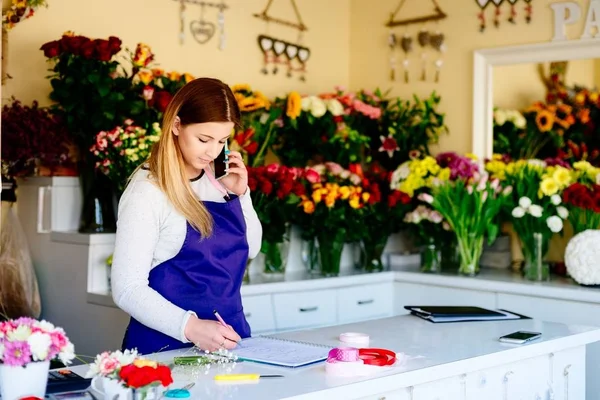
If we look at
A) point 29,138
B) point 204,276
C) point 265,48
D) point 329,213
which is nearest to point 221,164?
point 204,276

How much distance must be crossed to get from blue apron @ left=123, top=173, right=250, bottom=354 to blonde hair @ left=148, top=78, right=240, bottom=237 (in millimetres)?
95

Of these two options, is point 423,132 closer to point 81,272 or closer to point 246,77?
point 246,77

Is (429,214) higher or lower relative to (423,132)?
lower

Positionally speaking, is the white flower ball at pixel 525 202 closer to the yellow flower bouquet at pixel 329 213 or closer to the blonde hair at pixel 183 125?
the yellow flower bouquet at pixel 329 213

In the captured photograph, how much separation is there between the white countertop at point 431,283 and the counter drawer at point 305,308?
0.04m

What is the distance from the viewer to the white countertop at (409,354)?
2.17m

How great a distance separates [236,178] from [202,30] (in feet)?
6.97

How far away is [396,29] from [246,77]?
1012 millimetres

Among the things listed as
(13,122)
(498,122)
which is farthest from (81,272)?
(498,122)

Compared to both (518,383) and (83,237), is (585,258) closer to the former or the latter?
(518,383)

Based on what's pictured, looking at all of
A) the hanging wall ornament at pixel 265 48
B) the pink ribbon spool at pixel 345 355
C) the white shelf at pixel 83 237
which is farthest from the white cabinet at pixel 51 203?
the pink ribbon spool at pixel 345 355

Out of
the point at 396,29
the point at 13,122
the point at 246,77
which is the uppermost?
the point at 396,29

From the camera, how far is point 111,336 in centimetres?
384

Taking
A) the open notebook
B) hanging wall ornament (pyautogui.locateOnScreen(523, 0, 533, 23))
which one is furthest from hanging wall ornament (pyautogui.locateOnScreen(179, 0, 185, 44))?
the open notebook
